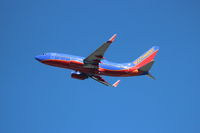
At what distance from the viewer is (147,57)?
89312 mm

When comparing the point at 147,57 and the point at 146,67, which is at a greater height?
the point at 147,57

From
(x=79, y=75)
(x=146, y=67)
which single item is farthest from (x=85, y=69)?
(x=146, y=67)

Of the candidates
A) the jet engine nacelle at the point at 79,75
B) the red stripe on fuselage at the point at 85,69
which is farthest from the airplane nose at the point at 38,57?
the jet engine nacelle at the point at 79,75

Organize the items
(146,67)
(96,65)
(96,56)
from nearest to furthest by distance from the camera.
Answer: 1. (96,56)
2. (146,67)
3. (96,65)

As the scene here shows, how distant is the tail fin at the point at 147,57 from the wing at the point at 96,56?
10.1 m

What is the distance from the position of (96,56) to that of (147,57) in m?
14.0

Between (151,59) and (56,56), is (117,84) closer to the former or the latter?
(151,59)

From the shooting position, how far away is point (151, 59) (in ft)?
292

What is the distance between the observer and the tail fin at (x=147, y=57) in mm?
88312

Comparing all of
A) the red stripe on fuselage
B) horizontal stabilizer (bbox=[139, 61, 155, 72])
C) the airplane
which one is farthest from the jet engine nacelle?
horizontal stabilizer (bbox=[139, 61, 155, 72])

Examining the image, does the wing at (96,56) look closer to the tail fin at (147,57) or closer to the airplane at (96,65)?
the airplane at (96,65)

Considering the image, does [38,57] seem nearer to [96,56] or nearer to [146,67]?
[96,56]

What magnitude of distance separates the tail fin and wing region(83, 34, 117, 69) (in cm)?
1007

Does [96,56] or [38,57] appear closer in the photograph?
[96,56]
